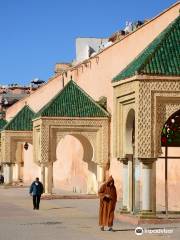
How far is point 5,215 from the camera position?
1847 centimetres

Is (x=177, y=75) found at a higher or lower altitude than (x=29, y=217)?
higher

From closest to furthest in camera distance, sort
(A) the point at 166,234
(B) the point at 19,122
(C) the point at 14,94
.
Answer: (A) the point at 166,234 < (B) the point at 19,122 < (C) the point at 14,94

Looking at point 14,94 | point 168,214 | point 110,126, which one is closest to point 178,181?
point 168,214

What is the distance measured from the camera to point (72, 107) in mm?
26219

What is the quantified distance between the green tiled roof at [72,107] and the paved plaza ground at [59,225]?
4.28 metres

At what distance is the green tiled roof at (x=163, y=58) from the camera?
1548 centimetres

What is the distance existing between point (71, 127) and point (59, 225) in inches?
417

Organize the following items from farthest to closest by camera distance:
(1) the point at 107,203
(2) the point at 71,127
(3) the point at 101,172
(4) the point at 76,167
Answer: (4) the point at 76,167, (3) the point at 101,172, (2) the point at 71,127, (1) the point at 107,203

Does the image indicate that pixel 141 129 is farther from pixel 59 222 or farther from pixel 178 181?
pixel 178 181

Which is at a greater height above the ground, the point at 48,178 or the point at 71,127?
the point at 71,127

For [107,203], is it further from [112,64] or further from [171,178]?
[112,64]

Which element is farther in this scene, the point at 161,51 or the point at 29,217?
the point at 29,217

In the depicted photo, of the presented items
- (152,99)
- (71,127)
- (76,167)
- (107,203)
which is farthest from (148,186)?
(76,167)

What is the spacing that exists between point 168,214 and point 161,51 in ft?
12.7
